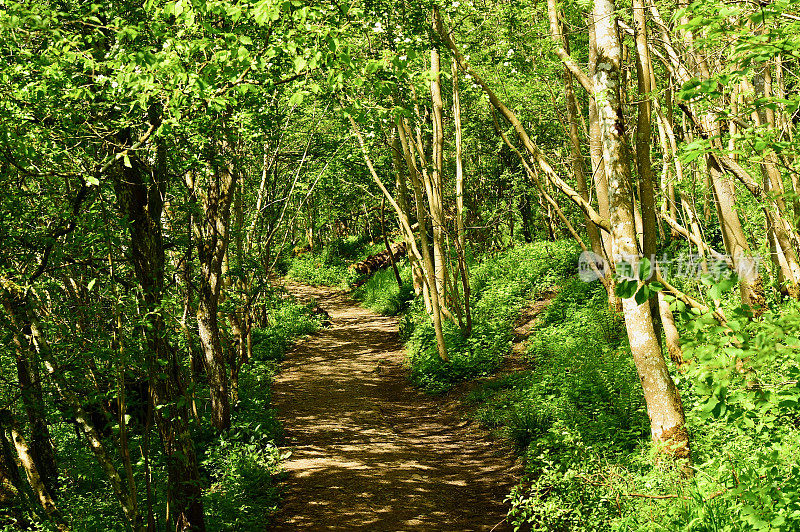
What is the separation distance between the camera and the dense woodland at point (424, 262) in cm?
369

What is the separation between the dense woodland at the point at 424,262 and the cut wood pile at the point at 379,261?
12.0 meters

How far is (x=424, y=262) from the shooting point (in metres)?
13.5

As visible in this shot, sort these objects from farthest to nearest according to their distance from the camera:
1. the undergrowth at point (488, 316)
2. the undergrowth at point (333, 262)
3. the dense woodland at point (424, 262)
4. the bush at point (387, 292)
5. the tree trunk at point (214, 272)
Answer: the undergrowth at point (333, 262) < the bush at point (387, 292) < the undergrowth at point (488, 316) < the tree trunk at point (214, 272) < the dense woodland at point (424, 262)

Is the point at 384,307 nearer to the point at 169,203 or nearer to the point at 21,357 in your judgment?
the point at 169,203

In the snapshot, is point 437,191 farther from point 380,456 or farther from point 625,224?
point 625,224

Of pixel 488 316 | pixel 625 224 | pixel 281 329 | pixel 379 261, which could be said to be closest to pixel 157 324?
pixel 625 224

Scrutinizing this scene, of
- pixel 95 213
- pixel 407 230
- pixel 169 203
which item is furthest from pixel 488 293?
pixel 95 213

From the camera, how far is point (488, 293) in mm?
16422

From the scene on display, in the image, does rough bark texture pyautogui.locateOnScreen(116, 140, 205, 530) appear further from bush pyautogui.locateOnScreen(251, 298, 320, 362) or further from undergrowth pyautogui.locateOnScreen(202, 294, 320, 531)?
bush pyautogui.locateOnScreen(251, 298, 320, 362)

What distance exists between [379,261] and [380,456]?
1733 centimetres

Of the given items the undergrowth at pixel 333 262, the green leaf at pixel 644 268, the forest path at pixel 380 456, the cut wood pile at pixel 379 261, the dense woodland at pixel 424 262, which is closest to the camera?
the green leaf at pixel 644 268

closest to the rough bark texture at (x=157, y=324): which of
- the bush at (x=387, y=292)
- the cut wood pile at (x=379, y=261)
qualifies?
the bush at (x=387, y=292)

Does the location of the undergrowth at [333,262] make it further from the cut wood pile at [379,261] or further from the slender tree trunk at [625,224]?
the slender tree trunk at [625,224]

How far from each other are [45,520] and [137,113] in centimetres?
444
